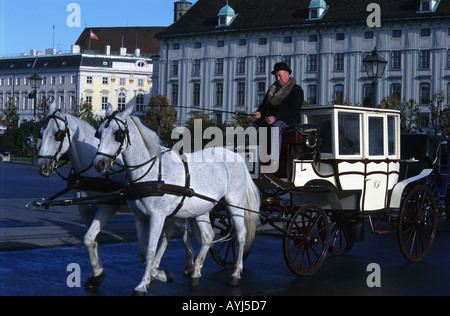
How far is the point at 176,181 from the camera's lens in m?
8.06

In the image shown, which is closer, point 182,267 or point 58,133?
point 58,133

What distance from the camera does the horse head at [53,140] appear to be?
8.15 m

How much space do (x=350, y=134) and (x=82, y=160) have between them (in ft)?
12.3

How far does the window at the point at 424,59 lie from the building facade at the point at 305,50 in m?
0.09

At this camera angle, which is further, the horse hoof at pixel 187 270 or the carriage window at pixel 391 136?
the carriage window at pixel 391 136

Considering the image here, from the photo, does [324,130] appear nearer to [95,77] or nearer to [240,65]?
[240,65]

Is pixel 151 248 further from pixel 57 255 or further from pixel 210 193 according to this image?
pixel 57 255

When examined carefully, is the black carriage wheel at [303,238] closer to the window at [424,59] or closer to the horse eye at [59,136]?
the horse eye at [59,136]

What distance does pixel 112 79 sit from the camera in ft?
395

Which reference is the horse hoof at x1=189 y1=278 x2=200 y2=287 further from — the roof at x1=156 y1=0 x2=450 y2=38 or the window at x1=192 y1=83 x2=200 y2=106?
the window at x1=192 y1=83 x2=200 y2=106

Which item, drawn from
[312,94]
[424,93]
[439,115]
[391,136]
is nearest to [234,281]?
[391,136]

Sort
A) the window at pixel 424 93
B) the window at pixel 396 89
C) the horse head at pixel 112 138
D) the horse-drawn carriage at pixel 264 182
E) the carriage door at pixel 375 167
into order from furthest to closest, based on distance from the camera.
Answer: the window at pixel 396 89
the window at pixel 424 93
the carriage door at pixel 375 167
the horse-drawn carriage at pixel 264 182
the horse head at pixel 112 138

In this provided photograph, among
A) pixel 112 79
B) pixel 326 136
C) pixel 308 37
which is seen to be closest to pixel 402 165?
pixel 326 136

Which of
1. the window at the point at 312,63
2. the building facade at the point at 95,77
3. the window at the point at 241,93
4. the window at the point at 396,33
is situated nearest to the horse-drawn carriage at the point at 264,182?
the window at the point at 396,33
